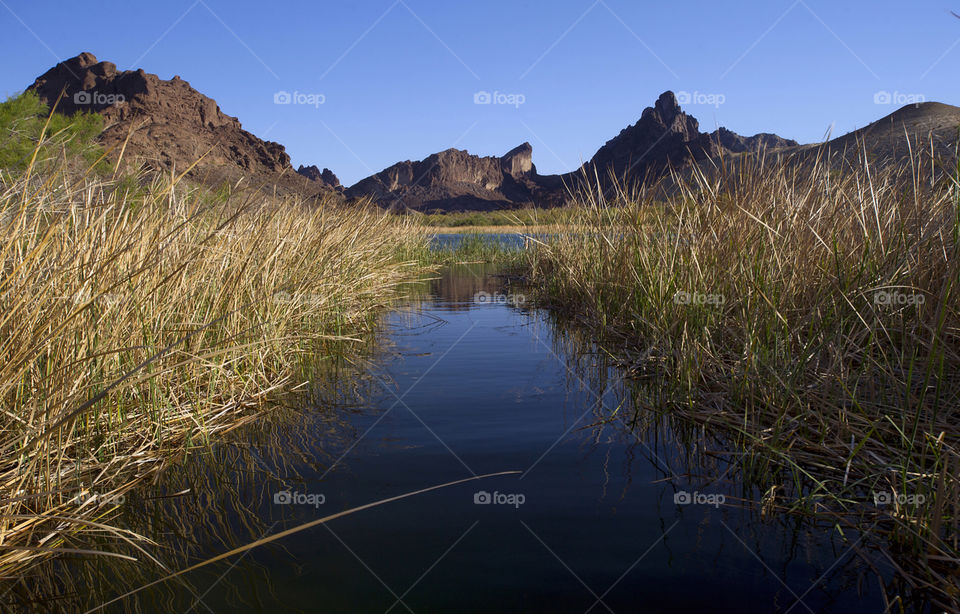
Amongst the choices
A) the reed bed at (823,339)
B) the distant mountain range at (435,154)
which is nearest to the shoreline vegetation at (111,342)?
the reed bed at (823,339)

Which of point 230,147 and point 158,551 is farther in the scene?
point 230,147

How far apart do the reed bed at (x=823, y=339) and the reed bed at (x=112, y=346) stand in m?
2.12

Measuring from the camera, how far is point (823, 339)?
Answer: 2.72 metres

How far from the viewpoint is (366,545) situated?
182 centimetres

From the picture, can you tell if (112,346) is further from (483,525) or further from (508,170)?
(508,170)

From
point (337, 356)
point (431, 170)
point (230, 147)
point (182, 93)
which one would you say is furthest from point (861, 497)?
point (431, 170)

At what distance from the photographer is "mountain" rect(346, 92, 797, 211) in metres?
94.0

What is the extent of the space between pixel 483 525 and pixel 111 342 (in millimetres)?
1740

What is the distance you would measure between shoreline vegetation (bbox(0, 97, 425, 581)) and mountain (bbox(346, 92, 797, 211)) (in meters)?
77.6

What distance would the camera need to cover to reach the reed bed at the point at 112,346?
176 centimetres

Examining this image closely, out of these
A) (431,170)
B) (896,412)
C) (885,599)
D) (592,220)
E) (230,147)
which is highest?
(431,170)

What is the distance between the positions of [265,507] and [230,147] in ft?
210

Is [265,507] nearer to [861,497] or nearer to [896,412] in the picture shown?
[861,497]

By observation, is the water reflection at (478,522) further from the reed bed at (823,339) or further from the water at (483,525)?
the reed bed at (823,339)
